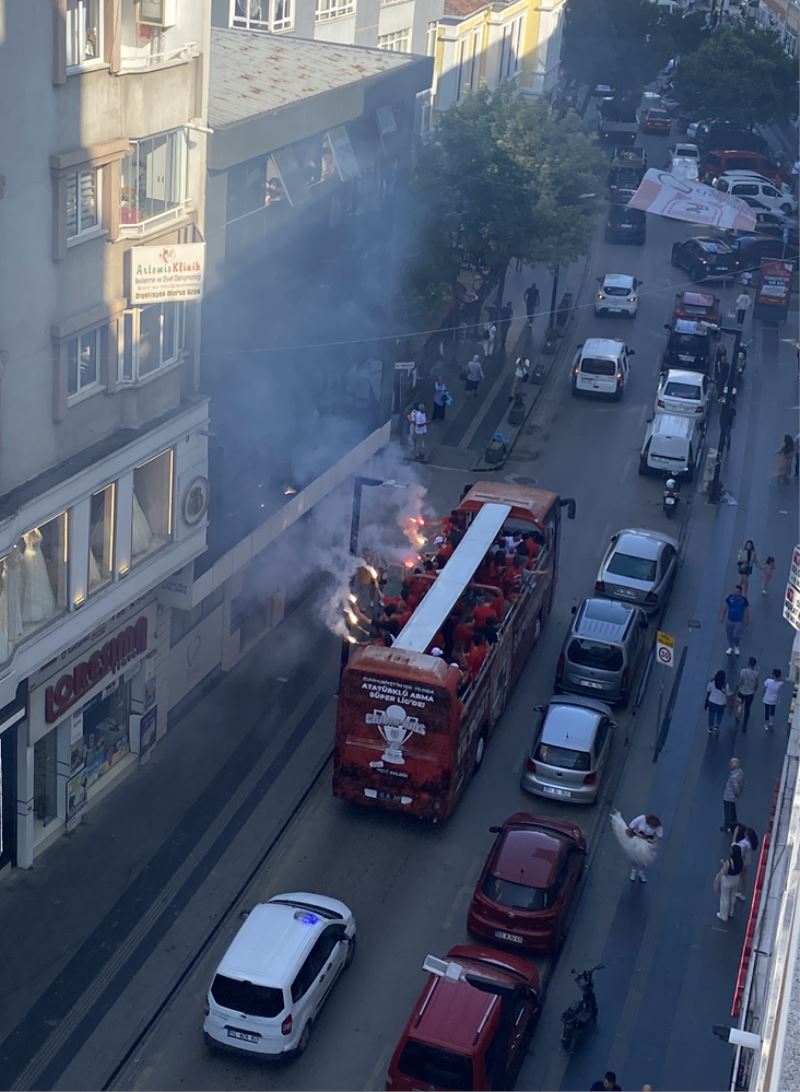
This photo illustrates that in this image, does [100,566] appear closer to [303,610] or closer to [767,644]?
[303,610]

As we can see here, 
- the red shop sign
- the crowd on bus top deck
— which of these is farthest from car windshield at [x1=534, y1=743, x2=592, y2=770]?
the red shop sign

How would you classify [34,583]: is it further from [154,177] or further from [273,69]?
[273,69]

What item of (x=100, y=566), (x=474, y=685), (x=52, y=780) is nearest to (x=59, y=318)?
(x=100, y=566)

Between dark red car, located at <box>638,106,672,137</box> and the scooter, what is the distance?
7883cm

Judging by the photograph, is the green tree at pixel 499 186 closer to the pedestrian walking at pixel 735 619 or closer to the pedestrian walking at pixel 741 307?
the pedestrian walking at pixel 741 307

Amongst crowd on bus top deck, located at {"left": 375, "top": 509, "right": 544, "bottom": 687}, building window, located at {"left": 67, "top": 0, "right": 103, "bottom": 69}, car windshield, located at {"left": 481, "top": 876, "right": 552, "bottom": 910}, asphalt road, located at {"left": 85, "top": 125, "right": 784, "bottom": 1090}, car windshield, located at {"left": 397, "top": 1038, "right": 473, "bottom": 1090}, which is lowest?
asphalt road, located at {"left": 85, "top": 125, "right": 784, "bottom": 1090}

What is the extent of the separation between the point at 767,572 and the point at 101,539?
62.1ft

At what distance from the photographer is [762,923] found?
21938 mm

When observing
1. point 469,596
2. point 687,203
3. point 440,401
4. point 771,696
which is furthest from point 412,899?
point 687,203

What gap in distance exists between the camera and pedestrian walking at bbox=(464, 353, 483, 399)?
162 ft

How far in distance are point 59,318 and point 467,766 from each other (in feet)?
36.1

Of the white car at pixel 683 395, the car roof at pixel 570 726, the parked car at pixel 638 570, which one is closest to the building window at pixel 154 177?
the car roof at pixel 570 726

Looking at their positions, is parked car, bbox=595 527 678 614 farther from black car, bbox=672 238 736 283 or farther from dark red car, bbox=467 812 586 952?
black car, bbox=672 238 736 283

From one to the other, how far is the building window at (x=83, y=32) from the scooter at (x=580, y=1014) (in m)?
15.2
